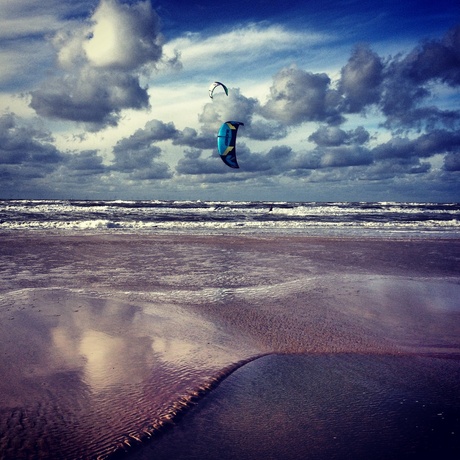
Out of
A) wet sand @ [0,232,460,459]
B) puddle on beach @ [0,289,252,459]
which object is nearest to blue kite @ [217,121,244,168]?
wet sand @ [0,232,460,459]

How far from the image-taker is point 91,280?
23.9 ft

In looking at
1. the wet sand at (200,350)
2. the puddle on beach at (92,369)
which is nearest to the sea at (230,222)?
the wet sand at (200,350)

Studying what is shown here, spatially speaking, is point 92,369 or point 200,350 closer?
point 92,369

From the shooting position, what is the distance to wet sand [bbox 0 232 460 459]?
248 cm

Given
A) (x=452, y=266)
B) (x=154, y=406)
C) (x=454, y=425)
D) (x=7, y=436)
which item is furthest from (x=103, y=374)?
(x=452, y=266)

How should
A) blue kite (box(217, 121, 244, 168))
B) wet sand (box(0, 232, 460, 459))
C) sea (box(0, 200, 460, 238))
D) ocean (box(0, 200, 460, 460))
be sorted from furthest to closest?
sea (box(0, 200, 460, 238)), blue kite (box(217, 121, 244, 168)), wet sand (box(0, 232, 460, 459)), ocean (box(0, 200, 460, 460))

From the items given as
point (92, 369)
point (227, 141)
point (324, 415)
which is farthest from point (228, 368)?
point (227, 141)

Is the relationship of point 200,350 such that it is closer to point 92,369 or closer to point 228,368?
point 228,368

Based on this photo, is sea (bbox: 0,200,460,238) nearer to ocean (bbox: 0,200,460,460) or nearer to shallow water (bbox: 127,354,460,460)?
ocean (bbox: 0,200,460,460)

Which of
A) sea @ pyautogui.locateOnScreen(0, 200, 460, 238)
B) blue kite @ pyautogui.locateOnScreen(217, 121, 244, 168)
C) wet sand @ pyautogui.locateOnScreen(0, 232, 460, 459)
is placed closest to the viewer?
wet sand @ pyautogui.locateOnScreen(0, 232, 460, 459)

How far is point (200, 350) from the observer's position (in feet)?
12.5

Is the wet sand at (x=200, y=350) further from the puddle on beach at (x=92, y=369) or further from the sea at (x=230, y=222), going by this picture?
the sea at (x=230, y=222)

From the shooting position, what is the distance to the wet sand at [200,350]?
2.48 metres

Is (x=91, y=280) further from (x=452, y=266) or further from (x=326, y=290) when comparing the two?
(x=452, y=266)
